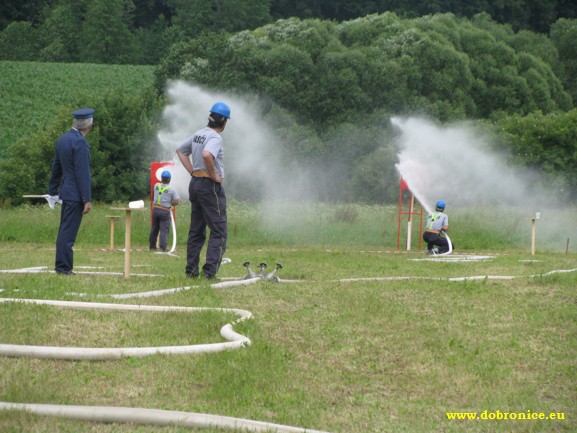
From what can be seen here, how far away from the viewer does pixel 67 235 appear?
1244cm

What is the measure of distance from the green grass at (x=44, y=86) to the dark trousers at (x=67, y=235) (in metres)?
44.3

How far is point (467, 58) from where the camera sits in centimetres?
5738

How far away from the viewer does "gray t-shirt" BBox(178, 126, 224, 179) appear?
38.1 ft

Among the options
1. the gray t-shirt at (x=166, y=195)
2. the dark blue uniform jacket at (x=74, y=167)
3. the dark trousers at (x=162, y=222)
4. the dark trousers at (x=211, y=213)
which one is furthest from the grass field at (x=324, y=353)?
the gray t-shirt at (x=166, y=195)

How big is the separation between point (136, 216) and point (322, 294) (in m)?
17.9

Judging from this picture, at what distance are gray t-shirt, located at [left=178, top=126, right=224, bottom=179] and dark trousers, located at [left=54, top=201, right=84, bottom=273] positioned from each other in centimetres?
165

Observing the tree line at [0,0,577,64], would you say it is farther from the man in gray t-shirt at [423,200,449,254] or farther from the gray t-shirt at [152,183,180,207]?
the gray t-shirt at [152,183,180,207]

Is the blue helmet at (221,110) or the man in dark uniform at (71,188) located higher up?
the blue helmet at (221,110)

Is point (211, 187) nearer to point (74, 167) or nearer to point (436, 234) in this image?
point (74, 167)

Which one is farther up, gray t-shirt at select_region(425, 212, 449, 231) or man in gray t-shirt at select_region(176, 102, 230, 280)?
man in gray t-shirt at select_region(176, 102, 230, 280)

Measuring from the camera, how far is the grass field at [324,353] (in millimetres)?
6234

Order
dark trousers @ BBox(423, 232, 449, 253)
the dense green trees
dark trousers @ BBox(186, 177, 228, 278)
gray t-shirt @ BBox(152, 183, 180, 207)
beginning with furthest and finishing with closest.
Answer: the dense green trees
dark trousers @ BBox(423, 232, 449, 253)
gray t-shirt @ BBox(152, 183, 180, 207)
dark trousers @ BBox(186, 177, 228, 278)

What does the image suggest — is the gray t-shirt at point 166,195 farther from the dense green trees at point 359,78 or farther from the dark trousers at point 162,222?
the dense green trees at point 359,78

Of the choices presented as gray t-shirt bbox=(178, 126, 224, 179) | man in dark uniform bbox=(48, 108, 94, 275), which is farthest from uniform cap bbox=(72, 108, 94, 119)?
gray t-shirt bbox=(178, 126, 224, 179)
